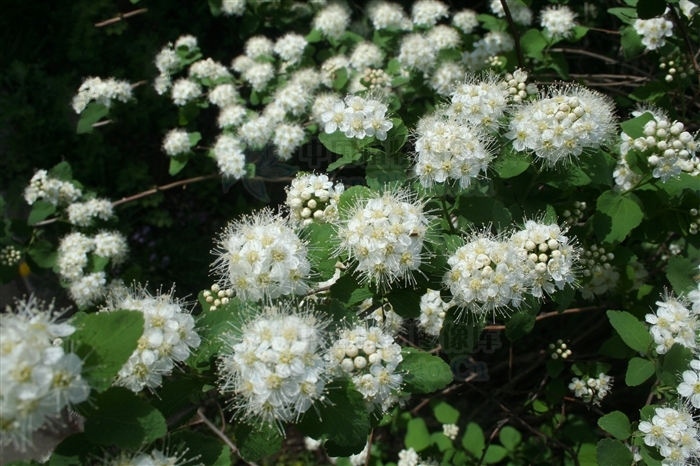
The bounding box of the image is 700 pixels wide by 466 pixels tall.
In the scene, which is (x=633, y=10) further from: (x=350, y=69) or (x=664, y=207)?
(x=350, y=69)

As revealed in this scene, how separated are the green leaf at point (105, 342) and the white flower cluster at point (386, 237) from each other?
2.47ft

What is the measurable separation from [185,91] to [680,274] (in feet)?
11.1

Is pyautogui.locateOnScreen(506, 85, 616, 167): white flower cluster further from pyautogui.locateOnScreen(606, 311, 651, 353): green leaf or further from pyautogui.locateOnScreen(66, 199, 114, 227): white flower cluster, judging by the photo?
pyautogui.locateOnScreen(66, 199, 114, 227): white flower cluster

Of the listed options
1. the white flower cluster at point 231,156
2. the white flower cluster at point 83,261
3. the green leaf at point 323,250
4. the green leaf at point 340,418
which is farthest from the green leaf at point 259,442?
the white flower cluster at point 83,261

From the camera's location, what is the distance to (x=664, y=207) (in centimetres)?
248

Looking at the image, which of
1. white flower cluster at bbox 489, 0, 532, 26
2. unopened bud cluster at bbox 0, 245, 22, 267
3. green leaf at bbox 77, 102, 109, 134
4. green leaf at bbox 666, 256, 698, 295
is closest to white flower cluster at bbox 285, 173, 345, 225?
green leaf at bbox 666, 256, 698, 295

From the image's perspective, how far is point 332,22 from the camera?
3.87m

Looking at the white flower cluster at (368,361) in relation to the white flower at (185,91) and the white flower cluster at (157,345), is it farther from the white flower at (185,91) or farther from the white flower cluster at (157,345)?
the white flower at (185,91)

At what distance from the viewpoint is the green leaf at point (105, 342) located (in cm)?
148

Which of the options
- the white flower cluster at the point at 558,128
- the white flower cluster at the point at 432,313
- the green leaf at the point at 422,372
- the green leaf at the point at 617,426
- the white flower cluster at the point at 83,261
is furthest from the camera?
the white flower cluster at the point at 83,261

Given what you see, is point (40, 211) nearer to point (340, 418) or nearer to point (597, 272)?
point (340, 418)

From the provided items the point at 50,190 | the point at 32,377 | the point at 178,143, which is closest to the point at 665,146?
the point at 32,377

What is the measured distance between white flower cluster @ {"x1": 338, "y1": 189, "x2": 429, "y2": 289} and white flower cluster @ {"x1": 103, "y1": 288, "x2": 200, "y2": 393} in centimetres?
64

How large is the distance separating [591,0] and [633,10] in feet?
4.28
